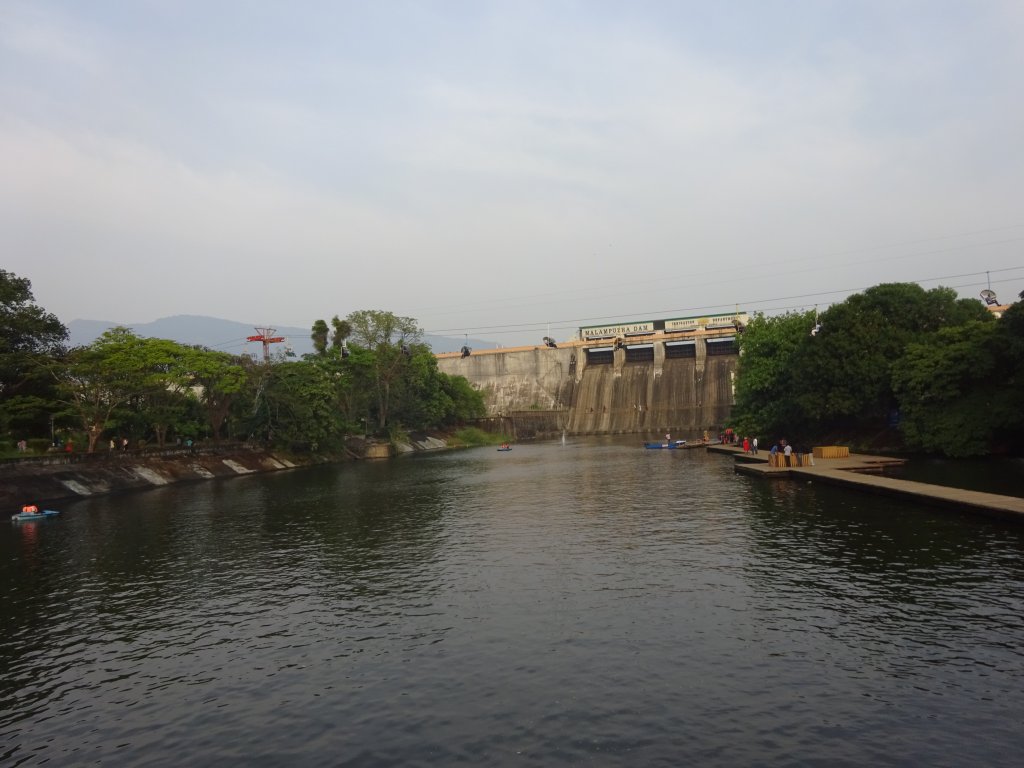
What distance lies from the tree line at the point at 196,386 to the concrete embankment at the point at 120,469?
2337 mm

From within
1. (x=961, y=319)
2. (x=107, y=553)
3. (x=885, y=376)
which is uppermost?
(x=961, y=319)

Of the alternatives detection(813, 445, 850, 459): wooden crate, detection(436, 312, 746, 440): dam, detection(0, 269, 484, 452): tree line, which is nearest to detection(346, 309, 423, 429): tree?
detection(0, 269, 484, 452): tree line

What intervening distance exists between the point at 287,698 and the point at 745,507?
25780 mm

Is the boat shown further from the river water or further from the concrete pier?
the concrete pier

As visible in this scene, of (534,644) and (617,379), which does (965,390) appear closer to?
(534,644)

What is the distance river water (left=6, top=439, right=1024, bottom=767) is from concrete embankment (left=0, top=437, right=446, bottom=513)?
22728 millimetres

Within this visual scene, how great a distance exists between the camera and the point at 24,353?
2400 inches

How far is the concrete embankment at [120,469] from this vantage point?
5259 cm

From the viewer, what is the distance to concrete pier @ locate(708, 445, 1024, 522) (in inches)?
1108

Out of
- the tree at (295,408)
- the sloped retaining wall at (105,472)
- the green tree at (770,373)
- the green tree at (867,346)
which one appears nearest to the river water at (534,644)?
the sloped retaining wall at (105,472)

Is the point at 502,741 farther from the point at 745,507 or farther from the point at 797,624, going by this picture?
the point at 745,507

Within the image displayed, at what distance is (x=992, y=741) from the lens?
11344mm

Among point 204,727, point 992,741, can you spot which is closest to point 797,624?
point 992,741

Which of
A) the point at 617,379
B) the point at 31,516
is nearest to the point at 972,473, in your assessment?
the point at 31,516
